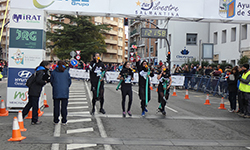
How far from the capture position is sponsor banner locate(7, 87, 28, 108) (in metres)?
11.2

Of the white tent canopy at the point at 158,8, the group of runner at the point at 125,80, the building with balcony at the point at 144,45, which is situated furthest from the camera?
the building with balcony at the point at 144,45

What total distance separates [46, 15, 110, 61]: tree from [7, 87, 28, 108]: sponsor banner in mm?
40010

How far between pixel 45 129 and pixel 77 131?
888 mm

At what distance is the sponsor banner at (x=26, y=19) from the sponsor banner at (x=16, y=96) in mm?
2216

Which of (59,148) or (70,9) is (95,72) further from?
(59,148)

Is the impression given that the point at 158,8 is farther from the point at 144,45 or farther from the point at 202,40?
the point at 144,45

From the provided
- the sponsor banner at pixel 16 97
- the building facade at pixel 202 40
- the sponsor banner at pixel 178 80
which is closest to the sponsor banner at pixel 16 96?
the sponsor banner at pixel 16 97

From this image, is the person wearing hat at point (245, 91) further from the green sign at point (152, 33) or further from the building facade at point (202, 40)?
the building facade at point (202, 40)

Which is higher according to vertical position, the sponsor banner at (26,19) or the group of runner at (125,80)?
the sponsor banner at (26,19)

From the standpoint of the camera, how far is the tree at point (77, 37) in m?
51.9

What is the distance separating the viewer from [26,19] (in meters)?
11.2

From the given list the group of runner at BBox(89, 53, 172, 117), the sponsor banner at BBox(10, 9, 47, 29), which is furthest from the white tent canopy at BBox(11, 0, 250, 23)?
the group of runner at BBox(89, 53, 172, 117)

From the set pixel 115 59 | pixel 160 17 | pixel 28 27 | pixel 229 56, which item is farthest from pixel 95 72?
pixel 115 59

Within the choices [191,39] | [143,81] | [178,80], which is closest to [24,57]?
[143,81]
